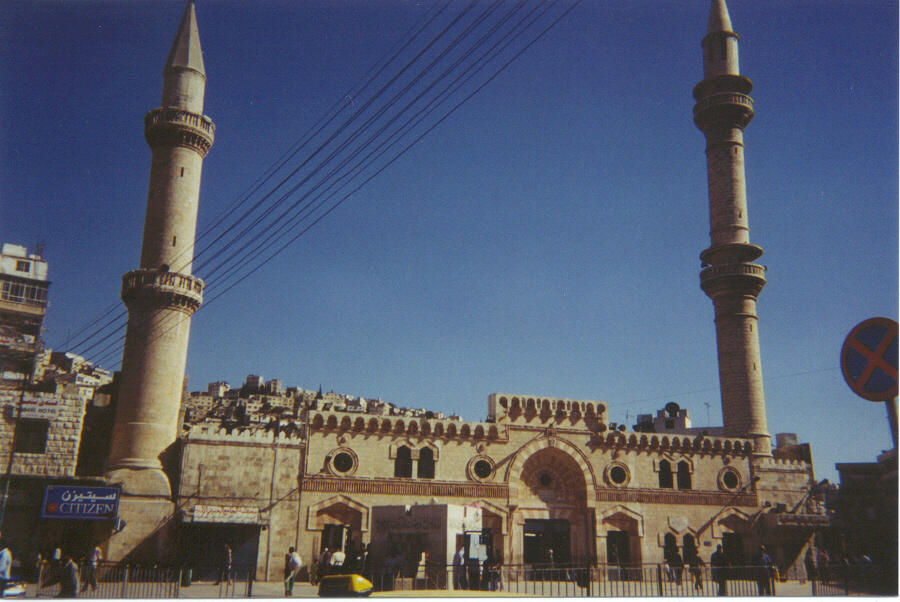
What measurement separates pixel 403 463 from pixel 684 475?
43.4ft

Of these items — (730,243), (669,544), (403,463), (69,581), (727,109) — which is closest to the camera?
(69,581)

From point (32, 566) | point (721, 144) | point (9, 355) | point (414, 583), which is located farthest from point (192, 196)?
point (721, 144)

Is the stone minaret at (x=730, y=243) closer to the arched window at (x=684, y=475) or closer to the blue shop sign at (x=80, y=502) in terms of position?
the arched window at (x=684, y=475)

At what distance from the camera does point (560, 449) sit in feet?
104

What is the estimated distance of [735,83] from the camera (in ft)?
125

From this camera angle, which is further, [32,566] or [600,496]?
[600,496]

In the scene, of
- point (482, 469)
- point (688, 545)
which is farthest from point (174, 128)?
point (688, 545)

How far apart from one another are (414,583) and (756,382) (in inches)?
893

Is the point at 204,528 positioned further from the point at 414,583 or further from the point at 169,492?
the point at 414,583

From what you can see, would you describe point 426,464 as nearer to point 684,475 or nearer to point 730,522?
point 684,475

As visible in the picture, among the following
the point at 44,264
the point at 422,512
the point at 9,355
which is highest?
the point at 44,264

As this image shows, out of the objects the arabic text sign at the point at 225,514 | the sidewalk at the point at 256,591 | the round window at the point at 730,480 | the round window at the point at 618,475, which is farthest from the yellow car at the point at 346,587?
the round window at the point at 730,480

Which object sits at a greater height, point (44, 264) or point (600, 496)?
point (44, 264)

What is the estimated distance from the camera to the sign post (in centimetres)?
597
